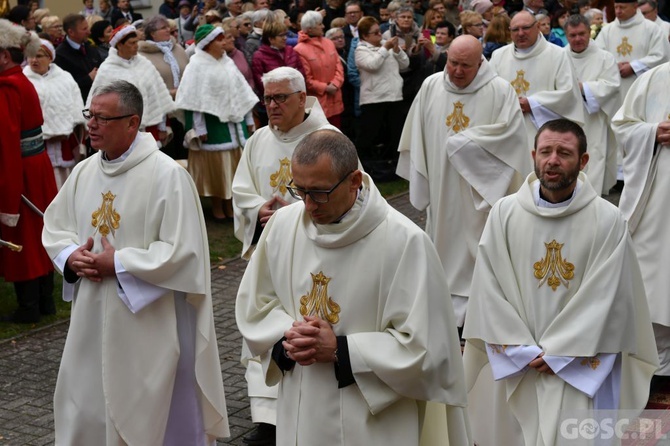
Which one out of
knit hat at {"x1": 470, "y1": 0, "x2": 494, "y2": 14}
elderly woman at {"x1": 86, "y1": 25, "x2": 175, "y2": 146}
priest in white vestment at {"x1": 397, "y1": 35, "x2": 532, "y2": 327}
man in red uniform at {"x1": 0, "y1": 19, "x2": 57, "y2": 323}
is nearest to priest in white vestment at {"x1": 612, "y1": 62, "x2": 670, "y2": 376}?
priest in white vestment at {"x1": 397, "y1": 35, "x2": 532, "y2": 327}

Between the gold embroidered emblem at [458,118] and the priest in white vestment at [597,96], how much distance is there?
3.73 m

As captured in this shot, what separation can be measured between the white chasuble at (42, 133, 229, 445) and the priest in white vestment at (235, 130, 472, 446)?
115 centimetres

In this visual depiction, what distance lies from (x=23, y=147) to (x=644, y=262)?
494 cm

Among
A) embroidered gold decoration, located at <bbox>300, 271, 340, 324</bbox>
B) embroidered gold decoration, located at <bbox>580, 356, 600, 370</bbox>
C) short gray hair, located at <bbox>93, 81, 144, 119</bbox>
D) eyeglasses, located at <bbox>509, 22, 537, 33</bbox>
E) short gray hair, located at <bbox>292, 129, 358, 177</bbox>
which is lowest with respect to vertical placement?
embroidered gold decoration, located at <bbox>580, 356, 600, 370</bbox>

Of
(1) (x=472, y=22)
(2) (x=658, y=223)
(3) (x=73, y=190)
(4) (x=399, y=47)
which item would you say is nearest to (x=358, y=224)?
(3) (x=73, y=190)

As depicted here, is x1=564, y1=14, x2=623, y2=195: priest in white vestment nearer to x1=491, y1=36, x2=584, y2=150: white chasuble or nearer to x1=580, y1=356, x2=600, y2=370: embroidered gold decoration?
x1=491, y1=36, x2=584, y2=150: white chasuble

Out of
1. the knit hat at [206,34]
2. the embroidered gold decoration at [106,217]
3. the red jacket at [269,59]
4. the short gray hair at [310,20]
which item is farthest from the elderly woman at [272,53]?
the embroidered gold decoration at [106,217]

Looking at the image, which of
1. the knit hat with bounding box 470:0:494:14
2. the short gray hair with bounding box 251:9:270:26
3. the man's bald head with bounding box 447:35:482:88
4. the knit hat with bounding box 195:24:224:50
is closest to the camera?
the man's bald head with bounding box 447:35:482:88

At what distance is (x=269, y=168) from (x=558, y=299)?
2357mm

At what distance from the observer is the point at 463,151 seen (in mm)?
8742

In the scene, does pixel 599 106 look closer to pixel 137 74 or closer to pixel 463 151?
pixel 463 151

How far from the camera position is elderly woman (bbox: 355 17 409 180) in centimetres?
1429

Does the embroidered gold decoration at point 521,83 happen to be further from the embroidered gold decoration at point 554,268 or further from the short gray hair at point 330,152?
the short gray hair at point 330,152

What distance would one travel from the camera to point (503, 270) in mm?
5484
